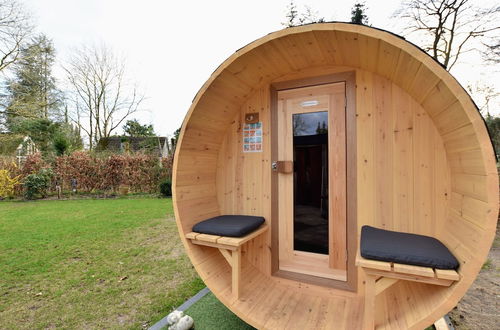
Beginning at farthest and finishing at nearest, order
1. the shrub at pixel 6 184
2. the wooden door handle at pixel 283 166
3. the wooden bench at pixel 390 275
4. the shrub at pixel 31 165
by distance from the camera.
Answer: the shrub at pixel 31 165 → the shrub at pixel 6 184 → the wooden door handle at pixel 283 166 → the wooden bench at pixel 390 275

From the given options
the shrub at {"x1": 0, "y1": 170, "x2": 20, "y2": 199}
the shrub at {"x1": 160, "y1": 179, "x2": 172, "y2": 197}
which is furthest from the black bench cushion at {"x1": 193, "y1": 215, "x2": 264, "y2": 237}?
the shrub at {"x1": 0, "y1": 170, "x2": 20, "y2": 199}

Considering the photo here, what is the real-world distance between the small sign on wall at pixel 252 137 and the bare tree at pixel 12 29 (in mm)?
16150

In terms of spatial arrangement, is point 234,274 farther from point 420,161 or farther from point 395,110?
point 395,110

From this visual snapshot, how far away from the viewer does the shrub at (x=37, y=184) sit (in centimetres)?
918

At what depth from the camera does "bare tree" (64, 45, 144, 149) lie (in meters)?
16.3

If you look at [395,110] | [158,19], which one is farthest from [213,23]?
[395,110]

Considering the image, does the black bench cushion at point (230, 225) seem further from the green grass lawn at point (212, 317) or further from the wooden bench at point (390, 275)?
the wooden bench at point (390, 275)

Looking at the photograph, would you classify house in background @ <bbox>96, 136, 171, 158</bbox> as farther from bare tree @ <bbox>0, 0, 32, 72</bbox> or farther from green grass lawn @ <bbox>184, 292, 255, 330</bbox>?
green grass lawn @ <bbox>184, 292, 255, 330</bbox>

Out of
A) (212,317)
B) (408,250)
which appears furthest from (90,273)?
(408,250)

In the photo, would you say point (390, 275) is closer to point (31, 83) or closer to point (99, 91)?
point (31, 83)

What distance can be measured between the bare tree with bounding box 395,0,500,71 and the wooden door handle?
7.42 metres

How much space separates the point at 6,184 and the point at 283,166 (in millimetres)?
11977

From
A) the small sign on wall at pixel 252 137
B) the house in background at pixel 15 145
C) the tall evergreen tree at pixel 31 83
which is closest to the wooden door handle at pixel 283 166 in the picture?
the small sign on wall at pixel 252 137

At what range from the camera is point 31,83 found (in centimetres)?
1371
